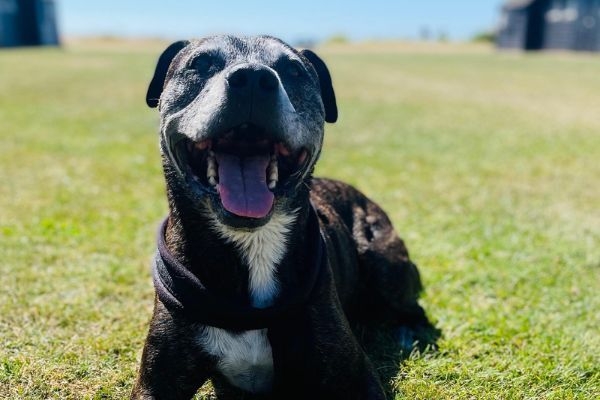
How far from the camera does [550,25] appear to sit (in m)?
47.6

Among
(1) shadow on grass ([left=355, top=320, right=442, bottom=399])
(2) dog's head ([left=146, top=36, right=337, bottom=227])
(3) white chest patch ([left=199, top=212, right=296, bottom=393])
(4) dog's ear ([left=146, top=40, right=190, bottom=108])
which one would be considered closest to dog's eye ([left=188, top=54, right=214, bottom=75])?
(2) dog's head ([left=146, top=36, right=337, bottom=227])

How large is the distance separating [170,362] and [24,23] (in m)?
54.9

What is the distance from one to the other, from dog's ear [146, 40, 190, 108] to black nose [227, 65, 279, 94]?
837mm

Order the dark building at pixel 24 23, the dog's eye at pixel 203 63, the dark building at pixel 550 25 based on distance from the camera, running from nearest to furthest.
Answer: the dog's eye at pixel 203 63, the dark building at pixel 550 25, the dark building at pixel 24 23

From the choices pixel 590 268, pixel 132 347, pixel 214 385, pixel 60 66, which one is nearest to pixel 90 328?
pixel 132 347

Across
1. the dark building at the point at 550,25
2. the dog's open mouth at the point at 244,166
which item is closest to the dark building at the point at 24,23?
the dark building at the point at 550,25

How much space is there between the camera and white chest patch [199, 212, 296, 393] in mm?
2924

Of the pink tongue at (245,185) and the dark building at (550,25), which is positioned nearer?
the pink tongue at (245,185)

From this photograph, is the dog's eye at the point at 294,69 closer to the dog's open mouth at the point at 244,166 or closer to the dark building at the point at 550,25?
the dog's open mouth at the point at 244,166

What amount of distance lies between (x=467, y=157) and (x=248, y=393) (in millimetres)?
7458

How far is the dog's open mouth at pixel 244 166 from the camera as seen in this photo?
2832 millimetres

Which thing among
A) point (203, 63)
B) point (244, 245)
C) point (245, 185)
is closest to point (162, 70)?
point (203, 63)

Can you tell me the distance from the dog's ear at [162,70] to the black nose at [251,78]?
0.84 meters

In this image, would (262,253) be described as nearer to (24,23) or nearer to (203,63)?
(203,63)
